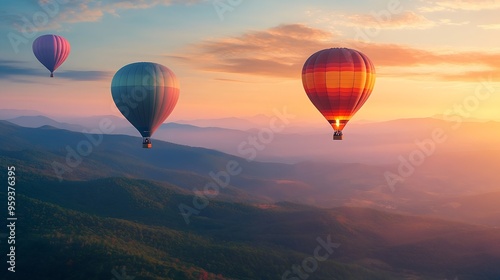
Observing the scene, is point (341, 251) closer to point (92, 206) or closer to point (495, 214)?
point (92, 206)

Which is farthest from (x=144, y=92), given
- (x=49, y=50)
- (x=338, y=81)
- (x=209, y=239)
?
(x=49, y=50)

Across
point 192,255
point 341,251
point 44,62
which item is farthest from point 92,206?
point 341,251

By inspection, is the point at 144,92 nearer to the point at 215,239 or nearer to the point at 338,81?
the point at 338,81

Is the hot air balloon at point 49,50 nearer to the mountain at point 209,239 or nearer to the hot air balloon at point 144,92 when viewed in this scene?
the mountain at point 209,239

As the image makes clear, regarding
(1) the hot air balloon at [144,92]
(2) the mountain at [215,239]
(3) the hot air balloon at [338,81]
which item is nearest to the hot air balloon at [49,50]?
(2) the mountain at [215,239]

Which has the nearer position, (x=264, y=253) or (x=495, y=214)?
(x=264, y=253)

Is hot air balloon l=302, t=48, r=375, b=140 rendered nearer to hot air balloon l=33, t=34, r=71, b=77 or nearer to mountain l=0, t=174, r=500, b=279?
mountain l=0, t=174, r=500, b=279

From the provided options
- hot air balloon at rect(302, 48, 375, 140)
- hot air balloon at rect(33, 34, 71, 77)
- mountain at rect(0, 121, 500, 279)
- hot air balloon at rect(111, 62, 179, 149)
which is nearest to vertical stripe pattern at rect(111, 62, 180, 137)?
hot air balloon at rect(111, 62, 179, 149)
